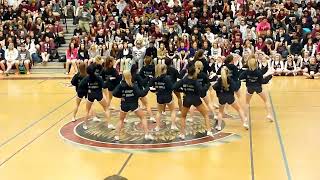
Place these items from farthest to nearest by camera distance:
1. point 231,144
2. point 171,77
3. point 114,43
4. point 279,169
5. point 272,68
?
point 114,43, point 272,68, point 171,77, point 231,144, point 279,169

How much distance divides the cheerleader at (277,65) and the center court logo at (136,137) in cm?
875

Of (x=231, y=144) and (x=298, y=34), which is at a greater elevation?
(x=298, y=34)

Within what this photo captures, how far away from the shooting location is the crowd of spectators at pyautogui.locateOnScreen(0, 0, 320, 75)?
72.5 ft

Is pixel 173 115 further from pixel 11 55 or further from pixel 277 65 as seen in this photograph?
pixel 11 55

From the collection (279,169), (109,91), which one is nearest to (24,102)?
(109,91)

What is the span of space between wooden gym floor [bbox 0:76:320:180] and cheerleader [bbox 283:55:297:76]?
6317 millimetres

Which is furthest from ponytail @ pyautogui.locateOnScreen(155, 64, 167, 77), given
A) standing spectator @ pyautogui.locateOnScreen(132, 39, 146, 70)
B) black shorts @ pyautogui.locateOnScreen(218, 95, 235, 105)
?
standing spectator @ pyautogui.locateOnScreen(132, 39, 146, 70)

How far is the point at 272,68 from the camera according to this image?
2139 centimetres

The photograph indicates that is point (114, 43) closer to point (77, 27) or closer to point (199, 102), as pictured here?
point (77, 27)

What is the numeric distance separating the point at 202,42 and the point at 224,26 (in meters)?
2.01

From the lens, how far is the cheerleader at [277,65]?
70.5ft

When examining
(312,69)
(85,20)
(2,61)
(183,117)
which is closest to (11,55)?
(2,61)

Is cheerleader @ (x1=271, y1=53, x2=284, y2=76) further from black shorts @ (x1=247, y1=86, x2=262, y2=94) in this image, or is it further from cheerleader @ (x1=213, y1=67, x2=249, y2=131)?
cheerleader @ (x1=213, y1=67, x2=249, y2=131)

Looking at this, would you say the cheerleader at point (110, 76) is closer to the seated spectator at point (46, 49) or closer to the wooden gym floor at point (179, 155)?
the wooden gym floor at point (179, 155)
